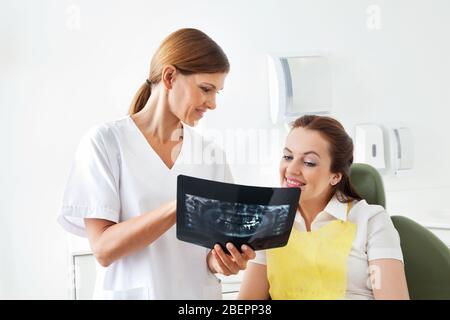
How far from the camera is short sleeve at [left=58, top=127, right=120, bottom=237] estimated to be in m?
0.95

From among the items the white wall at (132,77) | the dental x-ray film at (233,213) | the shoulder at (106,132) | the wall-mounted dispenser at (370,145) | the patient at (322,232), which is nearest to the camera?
the dental x-ray film at (233,213)

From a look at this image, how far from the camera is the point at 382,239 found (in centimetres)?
106

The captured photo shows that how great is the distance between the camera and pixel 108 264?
3.15 ft

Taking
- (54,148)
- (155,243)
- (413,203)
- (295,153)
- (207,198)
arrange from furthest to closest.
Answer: (413,203)
(54,148)
(295,153)
(155,243)
(207,198)

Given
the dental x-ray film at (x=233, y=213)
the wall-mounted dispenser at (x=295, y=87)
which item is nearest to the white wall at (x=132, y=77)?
the wall-mounted dispenser at (x=295, y=87)

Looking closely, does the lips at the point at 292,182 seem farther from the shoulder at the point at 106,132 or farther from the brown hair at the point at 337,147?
the shoulder at the point at 106,132

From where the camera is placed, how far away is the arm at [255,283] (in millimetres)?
1093

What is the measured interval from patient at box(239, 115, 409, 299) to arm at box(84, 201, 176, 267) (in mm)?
277

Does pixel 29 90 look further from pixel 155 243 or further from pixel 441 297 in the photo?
pixel 441 297

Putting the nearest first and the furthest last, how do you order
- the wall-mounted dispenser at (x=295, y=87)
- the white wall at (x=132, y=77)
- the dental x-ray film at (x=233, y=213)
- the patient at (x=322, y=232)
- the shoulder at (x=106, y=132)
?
the dental x-ray film at (x=233, y=213) < the shoulder at (x=106, y=132) < the patient at (x=322, y=232) < the white wall at (x=132, y=77) < the wall-mounted dispenser at (x=295, y=87)

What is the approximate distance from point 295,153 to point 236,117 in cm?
28

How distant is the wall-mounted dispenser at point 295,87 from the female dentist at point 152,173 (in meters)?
0.36

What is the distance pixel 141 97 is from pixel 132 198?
0.61 feet

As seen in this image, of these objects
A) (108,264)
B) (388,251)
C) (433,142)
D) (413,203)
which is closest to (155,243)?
(108,264)
